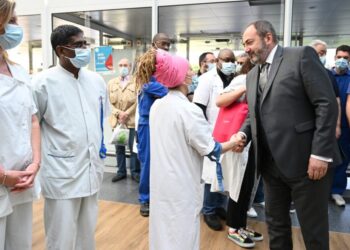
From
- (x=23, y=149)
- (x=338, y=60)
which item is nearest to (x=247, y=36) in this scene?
(x=23, y=149)

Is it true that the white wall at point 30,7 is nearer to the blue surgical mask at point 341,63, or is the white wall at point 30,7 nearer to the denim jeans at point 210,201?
the denim jeans at point 210,201

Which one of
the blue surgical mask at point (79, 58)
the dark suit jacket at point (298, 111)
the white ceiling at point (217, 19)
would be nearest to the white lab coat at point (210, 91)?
the dark suit jacket at point (298, 111)

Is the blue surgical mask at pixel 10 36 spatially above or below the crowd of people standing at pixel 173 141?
above

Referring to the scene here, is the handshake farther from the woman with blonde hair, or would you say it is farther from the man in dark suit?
the woman with blonde hair

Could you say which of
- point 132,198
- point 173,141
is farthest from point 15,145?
point 132,198

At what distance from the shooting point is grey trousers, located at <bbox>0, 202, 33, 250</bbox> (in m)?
1.42

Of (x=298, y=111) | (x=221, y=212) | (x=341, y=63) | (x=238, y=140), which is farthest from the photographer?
(x=341, y=63)

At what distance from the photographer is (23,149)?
1402 millimetres

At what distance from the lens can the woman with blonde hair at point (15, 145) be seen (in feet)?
4.33

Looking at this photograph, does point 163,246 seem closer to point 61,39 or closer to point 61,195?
point 61,195

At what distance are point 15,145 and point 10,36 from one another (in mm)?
467

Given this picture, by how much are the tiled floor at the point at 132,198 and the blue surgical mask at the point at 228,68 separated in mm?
1386

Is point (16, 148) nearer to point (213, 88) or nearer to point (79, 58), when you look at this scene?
point (79, 58)

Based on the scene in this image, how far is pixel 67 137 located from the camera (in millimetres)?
1678
